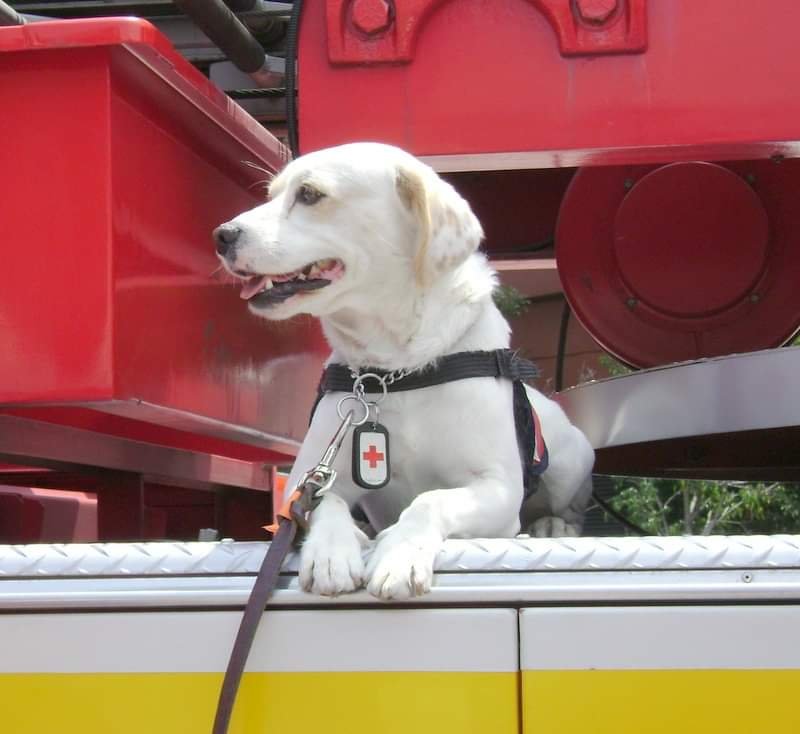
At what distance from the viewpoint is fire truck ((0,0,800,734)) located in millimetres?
1433

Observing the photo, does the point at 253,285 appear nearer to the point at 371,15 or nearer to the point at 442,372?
the point at 442,372

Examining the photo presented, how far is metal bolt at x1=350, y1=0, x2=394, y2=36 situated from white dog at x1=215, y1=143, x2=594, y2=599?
0.20 m

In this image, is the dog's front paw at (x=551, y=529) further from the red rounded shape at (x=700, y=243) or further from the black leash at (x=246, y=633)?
the black leash at (x=246, y=633)

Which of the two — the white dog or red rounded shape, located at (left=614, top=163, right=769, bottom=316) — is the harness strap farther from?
red rounded shape, located at (left=614, top=163, right=769, bottom=316)

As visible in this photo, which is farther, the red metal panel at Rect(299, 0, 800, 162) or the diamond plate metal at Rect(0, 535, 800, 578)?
the red metal panel at Rect(299, 0, 800, 162)

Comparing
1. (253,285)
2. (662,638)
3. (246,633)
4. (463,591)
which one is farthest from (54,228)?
(662,638)

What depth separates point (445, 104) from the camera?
6.77 ft

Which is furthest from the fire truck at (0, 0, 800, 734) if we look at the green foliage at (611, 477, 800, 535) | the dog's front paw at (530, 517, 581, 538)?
the green foliage at (611, 477, 800, 535)

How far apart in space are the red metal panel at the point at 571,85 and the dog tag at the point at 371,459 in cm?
49

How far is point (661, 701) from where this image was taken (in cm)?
140

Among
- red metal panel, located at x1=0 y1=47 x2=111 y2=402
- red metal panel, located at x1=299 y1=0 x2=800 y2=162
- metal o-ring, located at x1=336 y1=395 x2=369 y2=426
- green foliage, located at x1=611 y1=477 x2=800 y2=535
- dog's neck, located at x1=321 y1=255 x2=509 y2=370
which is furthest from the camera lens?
green foliage, located at x1=611 y1=477 x2=800 y2=535

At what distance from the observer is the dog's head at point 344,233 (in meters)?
2.16

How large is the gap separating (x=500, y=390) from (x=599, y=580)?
32.2 inches

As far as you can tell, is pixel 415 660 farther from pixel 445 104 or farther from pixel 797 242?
pixel 797 242
